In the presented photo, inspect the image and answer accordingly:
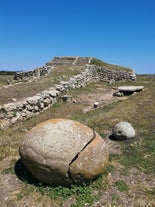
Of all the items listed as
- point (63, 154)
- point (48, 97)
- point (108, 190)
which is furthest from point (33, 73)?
point (108, 190)

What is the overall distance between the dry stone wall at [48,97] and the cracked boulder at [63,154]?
654 cm

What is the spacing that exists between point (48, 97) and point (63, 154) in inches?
467

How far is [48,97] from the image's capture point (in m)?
20.1

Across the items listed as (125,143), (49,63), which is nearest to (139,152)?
(125,143)

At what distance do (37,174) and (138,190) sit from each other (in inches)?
124

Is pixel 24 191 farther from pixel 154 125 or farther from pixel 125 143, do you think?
→ pixel 154 125

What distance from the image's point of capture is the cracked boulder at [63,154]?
8461 mm

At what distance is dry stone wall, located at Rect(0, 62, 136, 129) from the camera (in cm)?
1577

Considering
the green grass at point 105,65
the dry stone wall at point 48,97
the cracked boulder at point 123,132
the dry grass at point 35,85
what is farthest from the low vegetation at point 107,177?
the green grass at point 105,65

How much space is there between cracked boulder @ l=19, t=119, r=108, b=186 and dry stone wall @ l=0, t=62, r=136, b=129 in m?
6.54

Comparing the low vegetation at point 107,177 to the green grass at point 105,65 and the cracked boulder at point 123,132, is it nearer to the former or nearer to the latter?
the cracked boulder at point 123,132

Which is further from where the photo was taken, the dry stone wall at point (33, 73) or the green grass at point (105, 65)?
the green grass at point (105, 65)

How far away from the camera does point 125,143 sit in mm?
12023

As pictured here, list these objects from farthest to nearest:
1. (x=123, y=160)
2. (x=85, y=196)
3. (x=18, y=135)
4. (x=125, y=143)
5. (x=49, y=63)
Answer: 1. (x=49, y=63)
2. (x=18, y=135)
3. (x=125, y=143)
4. (x=123, y=160)
5. (x=85, y=196)
